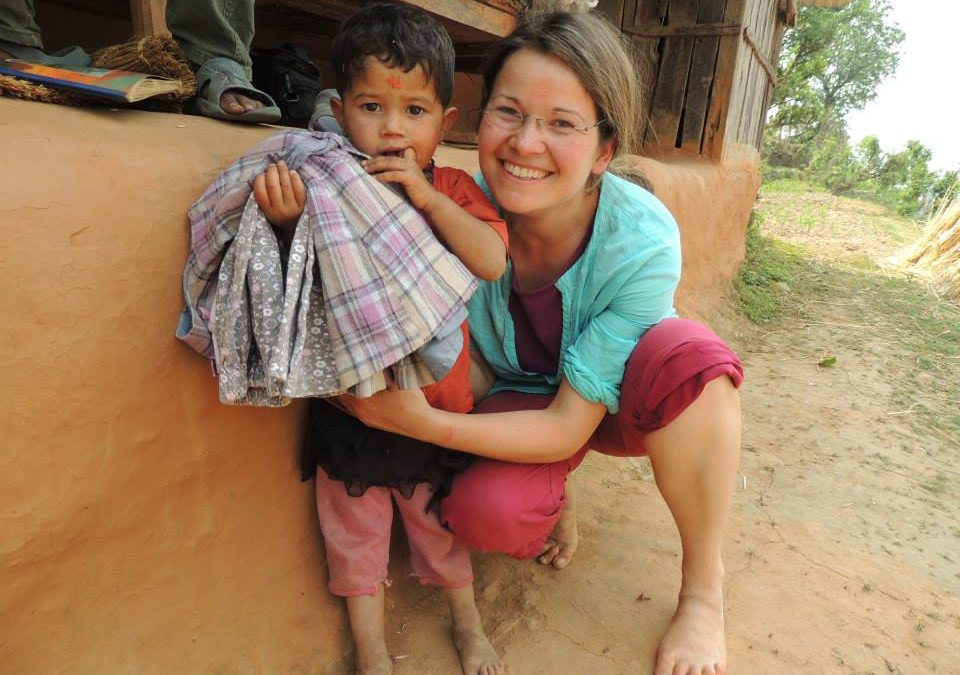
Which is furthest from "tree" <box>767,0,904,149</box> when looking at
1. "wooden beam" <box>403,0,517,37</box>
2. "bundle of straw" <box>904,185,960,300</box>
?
"wooden beam" <box>403,0,517,37</box>

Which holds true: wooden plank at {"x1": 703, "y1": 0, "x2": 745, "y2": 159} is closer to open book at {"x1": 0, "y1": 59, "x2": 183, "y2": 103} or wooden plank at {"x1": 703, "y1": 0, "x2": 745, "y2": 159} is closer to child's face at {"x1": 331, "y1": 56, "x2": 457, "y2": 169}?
child's face at {"x1": 331, "y1": 56, "x2": 457, "y2": 169}

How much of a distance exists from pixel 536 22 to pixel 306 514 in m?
1.29

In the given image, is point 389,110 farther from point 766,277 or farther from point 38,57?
point 766,277

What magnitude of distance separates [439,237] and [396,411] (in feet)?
1.18

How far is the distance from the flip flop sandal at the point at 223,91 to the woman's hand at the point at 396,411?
2.79ft

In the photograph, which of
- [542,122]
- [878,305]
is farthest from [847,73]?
[542,122]

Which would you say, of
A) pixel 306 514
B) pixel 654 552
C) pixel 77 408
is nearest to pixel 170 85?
pixel 77 408

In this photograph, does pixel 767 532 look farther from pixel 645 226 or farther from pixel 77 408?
pixel 77 408

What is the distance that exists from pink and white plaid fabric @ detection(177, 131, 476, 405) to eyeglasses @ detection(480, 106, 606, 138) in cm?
37

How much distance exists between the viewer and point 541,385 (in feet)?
5.80

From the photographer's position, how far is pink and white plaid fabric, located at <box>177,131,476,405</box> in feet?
3.64

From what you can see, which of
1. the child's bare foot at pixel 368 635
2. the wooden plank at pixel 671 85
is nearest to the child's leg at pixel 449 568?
the child's bare foot at pixel 368 635

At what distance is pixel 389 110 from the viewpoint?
54.6 inches

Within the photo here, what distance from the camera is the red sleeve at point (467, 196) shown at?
1378mm
